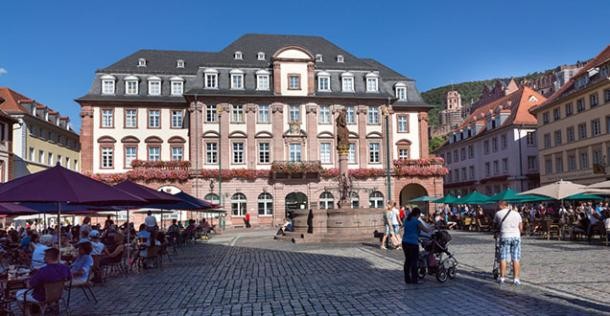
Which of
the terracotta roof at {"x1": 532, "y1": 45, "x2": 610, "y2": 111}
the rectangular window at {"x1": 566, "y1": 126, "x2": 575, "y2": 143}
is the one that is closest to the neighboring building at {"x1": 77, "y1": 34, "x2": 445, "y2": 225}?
the rectangular window at {"x1": 566, "y1": 126, "x2": 575, "y2": 143}

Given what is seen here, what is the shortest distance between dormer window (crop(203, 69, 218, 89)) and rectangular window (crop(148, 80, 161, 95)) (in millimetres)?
4512

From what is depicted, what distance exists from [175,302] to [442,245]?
18.1 ft

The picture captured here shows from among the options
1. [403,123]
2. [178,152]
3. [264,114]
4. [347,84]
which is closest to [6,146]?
[178,152]

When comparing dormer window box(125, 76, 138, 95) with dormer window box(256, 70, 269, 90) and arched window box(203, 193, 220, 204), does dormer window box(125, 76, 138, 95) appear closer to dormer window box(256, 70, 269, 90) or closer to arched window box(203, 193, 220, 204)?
dormer window box(256, 70, 269, 90)

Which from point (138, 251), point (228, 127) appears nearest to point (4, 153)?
point (228, 127)

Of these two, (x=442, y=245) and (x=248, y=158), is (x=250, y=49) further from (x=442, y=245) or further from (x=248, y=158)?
(x=442, y=245)

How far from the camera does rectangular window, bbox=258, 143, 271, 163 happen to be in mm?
48031

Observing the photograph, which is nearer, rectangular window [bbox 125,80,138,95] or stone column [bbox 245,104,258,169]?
stone column [bbox 245,104,258,169]

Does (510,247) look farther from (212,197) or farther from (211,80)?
(211,80)

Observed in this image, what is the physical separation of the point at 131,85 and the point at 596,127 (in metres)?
38.4

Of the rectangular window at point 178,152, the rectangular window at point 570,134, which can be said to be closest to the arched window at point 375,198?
the rectangular window at point 178,152

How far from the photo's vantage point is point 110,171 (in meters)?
47.1

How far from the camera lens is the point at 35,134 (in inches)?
2116

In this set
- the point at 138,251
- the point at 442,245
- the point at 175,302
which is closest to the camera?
the point at 175,302
